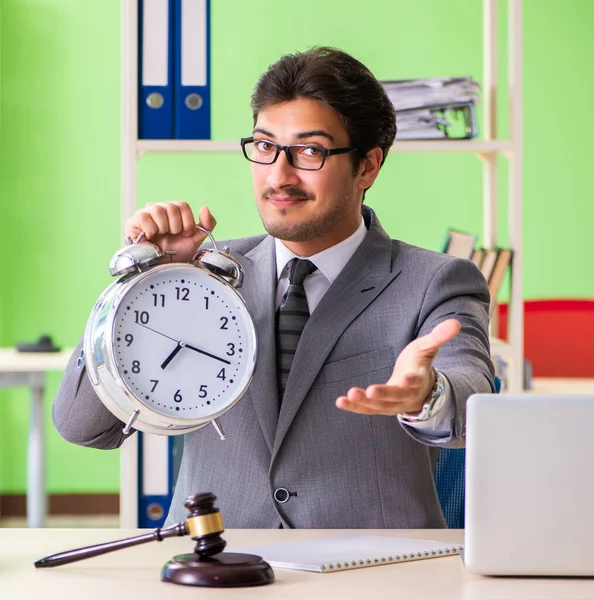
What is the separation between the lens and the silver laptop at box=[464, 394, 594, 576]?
3.65 ft

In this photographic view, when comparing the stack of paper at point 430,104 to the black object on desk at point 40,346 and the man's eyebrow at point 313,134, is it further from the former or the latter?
the black object on desk at point 40,346

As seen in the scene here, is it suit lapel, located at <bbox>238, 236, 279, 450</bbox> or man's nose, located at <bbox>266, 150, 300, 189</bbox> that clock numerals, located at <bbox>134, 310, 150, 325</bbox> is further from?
man's nose, located at <bbox>266, 150, 300, 189</bbox>

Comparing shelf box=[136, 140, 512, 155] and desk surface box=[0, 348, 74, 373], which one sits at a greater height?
shelf box=[136, 140, 512, 155]

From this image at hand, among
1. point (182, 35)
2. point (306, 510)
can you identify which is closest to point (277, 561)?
point (306, 510)

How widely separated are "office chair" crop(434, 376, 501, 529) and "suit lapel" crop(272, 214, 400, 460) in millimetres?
287

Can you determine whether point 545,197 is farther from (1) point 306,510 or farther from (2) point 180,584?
(2) point 180,584

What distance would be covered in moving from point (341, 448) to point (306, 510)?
4.6 inches

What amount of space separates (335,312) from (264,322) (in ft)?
0.41

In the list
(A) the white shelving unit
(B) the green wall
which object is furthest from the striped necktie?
(B) the green wall

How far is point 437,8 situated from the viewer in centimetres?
468

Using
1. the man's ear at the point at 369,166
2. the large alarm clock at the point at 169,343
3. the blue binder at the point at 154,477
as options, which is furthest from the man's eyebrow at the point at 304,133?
the blue binder at the point at 154,477

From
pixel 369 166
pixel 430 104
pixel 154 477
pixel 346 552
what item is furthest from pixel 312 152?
pixel 154 477

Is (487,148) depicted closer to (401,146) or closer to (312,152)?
(401,146)

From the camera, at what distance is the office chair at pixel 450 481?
180 centimetres
